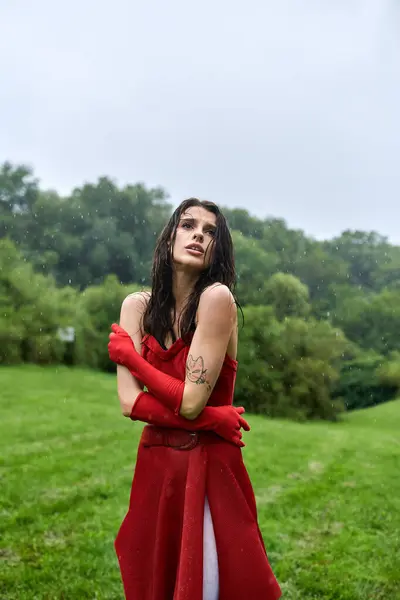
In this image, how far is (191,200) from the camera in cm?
252

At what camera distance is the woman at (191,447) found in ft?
7.16

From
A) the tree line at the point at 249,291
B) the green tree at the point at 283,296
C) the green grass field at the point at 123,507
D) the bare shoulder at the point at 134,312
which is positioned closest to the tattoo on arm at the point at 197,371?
the bare shoulder at the point at 134,312

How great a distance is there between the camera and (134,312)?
2500mm

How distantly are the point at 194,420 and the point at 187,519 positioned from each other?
0.35 metres

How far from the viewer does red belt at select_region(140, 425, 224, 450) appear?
225cm

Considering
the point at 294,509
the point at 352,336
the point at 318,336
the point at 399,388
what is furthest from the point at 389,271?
the point at 294,509

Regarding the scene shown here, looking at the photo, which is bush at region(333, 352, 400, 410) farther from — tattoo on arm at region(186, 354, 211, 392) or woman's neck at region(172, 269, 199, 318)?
tattoo on arm at region(186, 354, 211, 392)

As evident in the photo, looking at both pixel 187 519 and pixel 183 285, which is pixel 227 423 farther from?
pixel 183 285

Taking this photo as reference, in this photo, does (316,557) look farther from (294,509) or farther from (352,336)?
(352,336)

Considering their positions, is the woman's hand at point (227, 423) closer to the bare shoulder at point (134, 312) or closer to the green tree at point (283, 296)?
the bare shoulder at point (134, 312)

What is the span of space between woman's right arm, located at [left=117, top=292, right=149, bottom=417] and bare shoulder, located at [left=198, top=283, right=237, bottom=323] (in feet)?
1.10

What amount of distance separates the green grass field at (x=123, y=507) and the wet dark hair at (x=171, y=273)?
292 centimetres

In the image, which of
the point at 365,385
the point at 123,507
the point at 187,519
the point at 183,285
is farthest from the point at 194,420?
the point at 365,385

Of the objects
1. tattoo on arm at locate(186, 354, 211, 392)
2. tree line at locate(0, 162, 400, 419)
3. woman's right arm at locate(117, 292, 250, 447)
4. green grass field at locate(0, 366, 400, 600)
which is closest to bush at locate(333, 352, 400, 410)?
tree line at locate(0, 162, 400, 419)
